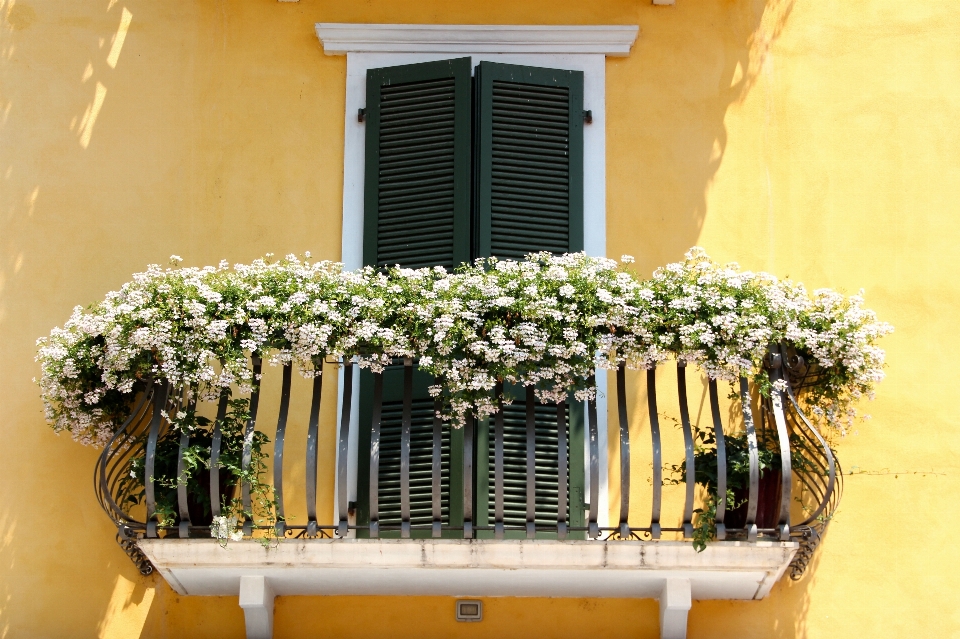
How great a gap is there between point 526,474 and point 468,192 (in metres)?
1.46

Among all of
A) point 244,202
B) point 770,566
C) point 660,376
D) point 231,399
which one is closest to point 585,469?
point 660,376

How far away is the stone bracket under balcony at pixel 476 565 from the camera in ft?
21.3

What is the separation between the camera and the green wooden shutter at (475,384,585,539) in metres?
6.94

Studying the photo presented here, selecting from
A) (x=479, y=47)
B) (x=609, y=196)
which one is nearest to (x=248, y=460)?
(x=609, y=196)

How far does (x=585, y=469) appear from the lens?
727cm

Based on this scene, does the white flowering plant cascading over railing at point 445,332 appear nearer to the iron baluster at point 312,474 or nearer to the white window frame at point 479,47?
the iron baluster at point 312,474

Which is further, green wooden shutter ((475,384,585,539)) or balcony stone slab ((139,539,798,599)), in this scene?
green wooden shutter ((475,384,585,539))

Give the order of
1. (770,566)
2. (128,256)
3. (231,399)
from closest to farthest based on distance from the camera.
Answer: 1. (770,566)
2. (231,399)
3. (128,256)

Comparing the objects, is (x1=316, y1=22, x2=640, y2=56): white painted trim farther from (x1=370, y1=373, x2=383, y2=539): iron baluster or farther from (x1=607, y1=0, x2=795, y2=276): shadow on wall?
(x1=370, y1=373, x2=383, y2=539): iron baluster

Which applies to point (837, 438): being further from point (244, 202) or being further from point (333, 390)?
point (244, 202)

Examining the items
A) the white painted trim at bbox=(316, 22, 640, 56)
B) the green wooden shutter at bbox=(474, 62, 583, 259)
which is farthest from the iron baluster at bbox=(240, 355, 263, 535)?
the white painted trim at bbox=(316, 22, 640, 56)

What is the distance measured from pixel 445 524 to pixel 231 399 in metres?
1.14

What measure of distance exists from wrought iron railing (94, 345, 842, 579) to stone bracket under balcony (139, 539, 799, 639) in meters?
0.06

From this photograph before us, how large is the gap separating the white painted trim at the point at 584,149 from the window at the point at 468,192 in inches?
2.4
